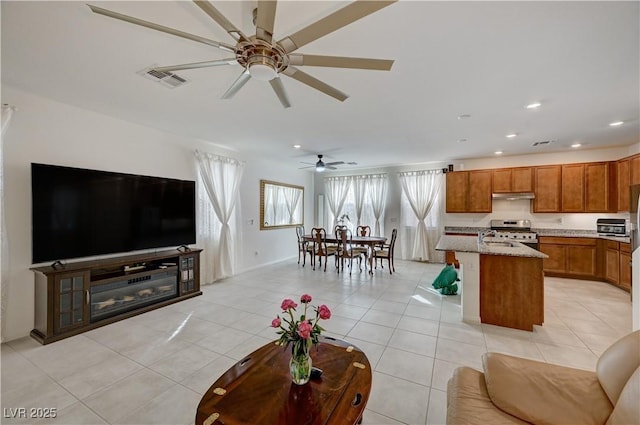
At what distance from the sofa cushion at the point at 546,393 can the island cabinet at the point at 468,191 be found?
17.8 ft

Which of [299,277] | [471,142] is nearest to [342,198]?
[299,277]

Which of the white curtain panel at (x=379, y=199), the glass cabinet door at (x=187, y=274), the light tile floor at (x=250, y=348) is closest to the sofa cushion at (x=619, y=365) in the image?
the light tile floor at (x=250, y=348)

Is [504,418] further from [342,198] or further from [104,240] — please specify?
[342,198]

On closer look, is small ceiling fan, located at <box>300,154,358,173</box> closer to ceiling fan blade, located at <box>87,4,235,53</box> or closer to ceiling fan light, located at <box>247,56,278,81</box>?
ceiling fan light, located at <box>247,56,278,81</box>

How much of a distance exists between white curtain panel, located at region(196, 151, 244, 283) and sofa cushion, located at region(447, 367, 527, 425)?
4459 millimetres

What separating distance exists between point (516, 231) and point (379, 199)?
10.6ft

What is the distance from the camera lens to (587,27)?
181 cm

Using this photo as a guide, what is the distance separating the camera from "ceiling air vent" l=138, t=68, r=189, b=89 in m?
2.40

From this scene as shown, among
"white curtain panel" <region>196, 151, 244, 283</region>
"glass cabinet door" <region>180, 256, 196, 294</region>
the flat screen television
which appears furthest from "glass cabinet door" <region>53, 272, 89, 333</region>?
"white curtain panel" <region>196, 151, 244, 283</region>

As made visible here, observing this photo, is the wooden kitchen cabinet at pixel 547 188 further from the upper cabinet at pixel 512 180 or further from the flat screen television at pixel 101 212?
the flat screen television at pixel 101 212

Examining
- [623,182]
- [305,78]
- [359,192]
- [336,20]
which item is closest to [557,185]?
[623,182]

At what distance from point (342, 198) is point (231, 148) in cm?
369

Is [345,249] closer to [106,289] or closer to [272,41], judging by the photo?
[106,289]

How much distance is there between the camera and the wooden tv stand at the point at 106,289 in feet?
8.91
